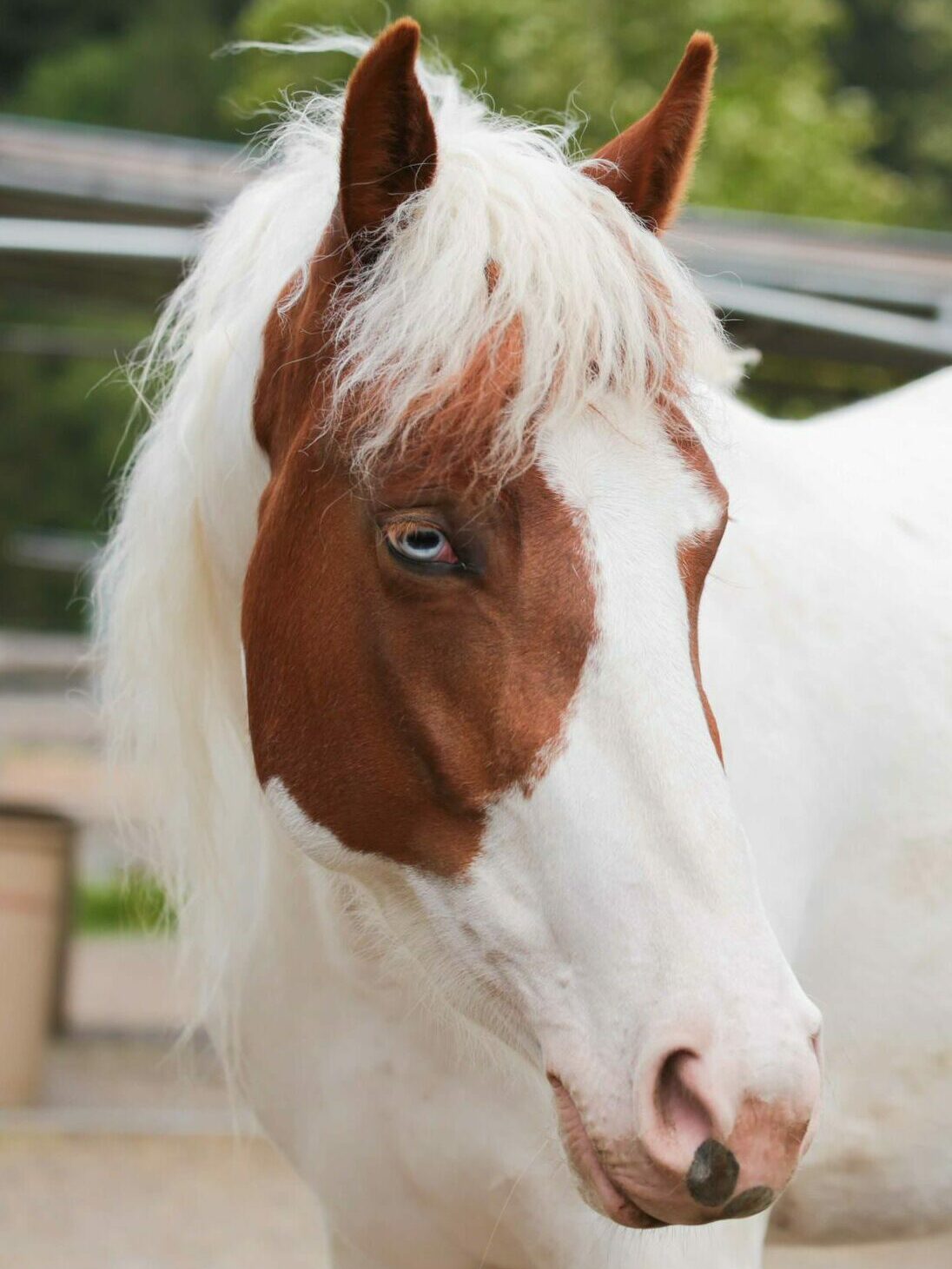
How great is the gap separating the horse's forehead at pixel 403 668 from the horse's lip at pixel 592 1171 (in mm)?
292

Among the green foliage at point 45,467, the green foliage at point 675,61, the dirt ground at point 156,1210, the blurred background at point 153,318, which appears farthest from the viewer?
the green foliage at point 45,467

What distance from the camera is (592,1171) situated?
5.07ft

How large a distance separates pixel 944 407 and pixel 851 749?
1.00 m

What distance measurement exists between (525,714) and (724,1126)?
0.47 meters

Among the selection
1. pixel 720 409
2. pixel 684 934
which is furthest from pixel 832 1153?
pixel 720 409

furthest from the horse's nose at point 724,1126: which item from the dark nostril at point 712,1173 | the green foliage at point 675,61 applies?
the green foliage at point 675,61

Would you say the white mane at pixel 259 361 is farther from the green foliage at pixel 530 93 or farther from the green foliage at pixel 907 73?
the green foliage at pixel 907 73

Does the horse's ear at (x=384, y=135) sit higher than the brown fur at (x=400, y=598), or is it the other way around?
the horse's ear at (x=384, y=135)

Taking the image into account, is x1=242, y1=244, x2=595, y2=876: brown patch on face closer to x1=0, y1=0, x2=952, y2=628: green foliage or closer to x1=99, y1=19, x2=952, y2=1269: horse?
x1=99, y1=19, x2=952, y2=1269: horse

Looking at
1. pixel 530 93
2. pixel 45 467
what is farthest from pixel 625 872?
pixel 45 467

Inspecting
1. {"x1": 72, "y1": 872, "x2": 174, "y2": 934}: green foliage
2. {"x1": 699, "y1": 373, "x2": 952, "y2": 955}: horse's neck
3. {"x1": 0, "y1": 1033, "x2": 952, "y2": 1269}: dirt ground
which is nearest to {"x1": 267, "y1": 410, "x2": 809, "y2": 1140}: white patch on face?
{"x1": 699, "y1": 373, "x2": 952, "y2": 955}: horse's neck

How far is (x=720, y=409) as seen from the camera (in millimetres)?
2092

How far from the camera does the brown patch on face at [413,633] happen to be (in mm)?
1625

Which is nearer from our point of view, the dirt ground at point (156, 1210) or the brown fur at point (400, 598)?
the brown fur at point (400, 598)
